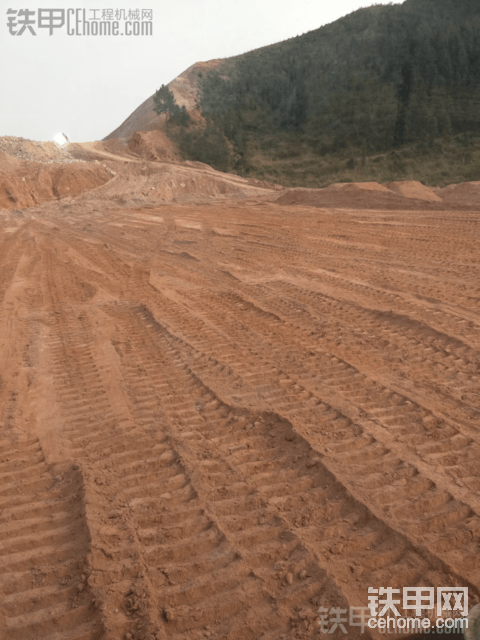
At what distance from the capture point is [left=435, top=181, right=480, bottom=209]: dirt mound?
54.9 ft

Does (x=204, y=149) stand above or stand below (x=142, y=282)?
above

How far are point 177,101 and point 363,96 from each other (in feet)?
61.3

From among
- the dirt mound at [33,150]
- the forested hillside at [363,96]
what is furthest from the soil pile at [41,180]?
the forested hillside at [363,96]

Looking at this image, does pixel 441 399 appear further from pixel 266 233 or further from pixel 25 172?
pixel 25 172

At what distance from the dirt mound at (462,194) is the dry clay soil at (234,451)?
9866 mm

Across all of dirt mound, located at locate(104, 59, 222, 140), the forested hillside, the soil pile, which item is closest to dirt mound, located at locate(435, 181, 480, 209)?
the forested hillside

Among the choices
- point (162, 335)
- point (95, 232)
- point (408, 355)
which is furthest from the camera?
point (95, 232)

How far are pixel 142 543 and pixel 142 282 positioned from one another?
6.55 m

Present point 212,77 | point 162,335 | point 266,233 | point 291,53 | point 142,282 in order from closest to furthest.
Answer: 1. point 162,335
2. point 142,282
3. point 266,233
4. point 212,77
5. point 291,53

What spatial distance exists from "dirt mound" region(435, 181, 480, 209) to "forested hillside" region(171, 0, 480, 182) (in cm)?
1695

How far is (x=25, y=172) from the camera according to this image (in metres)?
27.8

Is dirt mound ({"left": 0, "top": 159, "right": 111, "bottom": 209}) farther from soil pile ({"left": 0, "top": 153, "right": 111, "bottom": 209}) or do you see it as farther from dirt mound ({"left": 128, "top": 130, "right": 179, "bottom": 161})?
dirt mound ({"left": 128, "top": 130, "right": 179, "bottom": 161})

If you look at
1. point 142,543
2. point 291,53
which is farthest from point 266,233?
point 291,53

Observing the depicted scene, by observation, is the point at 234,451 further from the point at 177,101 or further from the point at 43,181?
the point at 177,101
